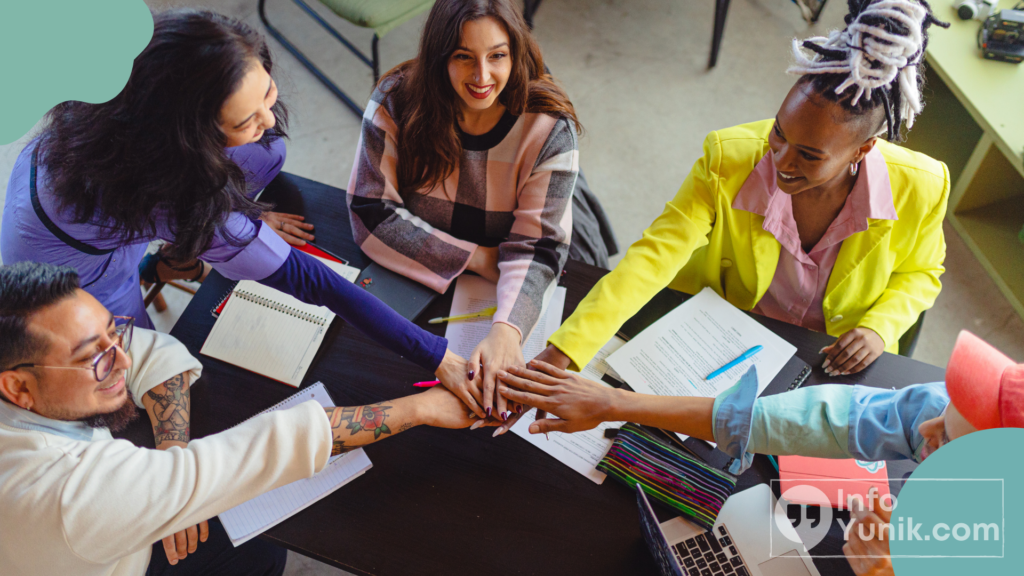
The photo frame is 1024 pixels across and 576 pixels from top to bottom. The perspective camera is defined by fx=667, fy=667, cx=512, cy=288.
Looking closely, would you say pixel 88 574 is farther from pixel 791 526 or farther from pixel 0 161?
pixel 0 161

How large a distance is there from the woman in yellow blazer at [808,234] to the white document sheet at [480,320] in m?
0.08

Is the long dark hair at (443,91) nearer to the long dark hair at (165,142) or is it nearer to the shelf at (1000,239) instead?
the long dark hair at (165,142)

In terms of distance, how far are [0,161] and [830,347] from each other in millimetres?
3309

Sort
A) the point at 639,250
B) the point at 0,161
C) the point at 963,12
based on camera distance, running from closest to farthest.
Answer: the point at 639,250 → the point at 963,12 → the point at 0,161

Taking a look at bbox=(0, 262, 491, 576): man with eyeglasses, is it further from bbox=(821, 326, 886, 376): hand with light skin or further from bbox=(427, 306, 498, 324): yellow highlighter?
bbox=(821, 326, 886, 376): hand with light skin

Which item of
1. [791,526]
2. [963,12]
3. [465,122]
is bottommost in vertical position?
[791,526]

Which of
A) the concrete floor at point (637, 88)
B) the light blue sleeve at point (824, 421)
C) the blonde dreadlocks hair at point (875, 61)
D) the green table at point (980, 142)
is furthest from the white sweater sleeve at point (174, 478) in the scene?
the green table at point (980, 142)

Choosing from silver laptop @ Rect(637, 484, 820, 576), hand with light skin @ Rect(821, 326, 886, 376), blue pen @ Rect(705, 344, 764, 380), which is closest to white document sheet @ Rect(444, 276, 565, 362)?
blue pen @ Rect(705, 344, 764, 380)

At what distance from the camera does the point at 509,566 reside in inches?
47.2

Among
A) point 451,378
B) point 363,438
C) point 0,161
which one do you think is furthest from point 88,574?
point 0,161

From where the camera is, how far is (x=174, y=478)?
3.67 ft

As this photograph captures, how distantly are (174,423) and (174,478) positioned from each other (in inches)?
9.1

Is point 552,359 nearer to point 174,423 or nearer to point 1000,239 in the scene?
point 174,423

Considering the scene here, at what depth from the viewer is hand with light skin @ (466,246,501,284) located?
1597 mm
